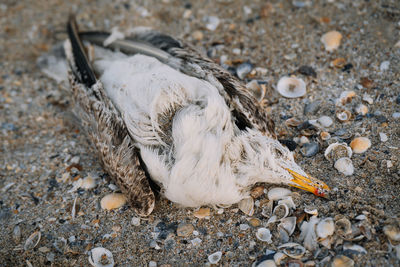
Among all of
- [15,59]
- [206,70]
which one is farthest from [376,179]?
[15,59]

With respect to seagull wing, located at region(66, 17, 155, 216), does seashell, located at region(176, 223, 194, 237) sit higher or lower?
lower

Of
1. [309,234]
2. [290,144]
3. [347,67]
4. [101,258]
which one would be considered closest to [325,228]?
[309,234]

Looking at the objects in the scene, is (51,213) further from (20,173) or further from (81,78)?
(81,78)

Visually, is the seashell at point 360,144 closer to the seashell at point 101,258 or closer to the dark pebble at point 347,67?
the dark pebble at point 347,67

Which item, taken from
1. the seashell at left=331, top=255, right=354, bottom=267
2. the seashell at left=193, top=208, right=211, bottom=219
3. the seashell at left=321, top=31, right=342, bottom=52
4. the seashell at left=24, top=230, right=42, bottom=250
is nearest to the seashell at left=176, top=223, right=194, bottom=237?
the seashell at left=193, top=208, right=211, bottom=219

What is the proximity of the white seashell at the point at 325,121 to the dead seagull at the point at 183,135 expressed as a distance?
55 cm

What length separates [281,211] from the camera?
10.0 feet

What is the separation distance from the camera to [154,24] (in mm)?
4961

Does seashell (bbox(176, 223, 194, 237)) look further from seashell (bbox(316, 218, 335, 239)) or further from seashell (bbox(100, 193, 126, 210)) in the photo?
seashell (bbox(316, 218, 335, 239))

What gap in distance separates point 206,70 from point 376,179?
67.6 inches

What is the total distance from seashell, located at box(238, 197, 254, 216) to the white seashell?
104cm

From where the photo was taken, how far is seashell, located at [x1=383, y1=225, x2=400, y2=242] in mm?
2684

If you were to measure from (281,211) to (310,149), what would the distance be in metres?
0.70

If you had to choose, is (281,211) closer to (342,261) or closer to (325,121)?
(342,261)
